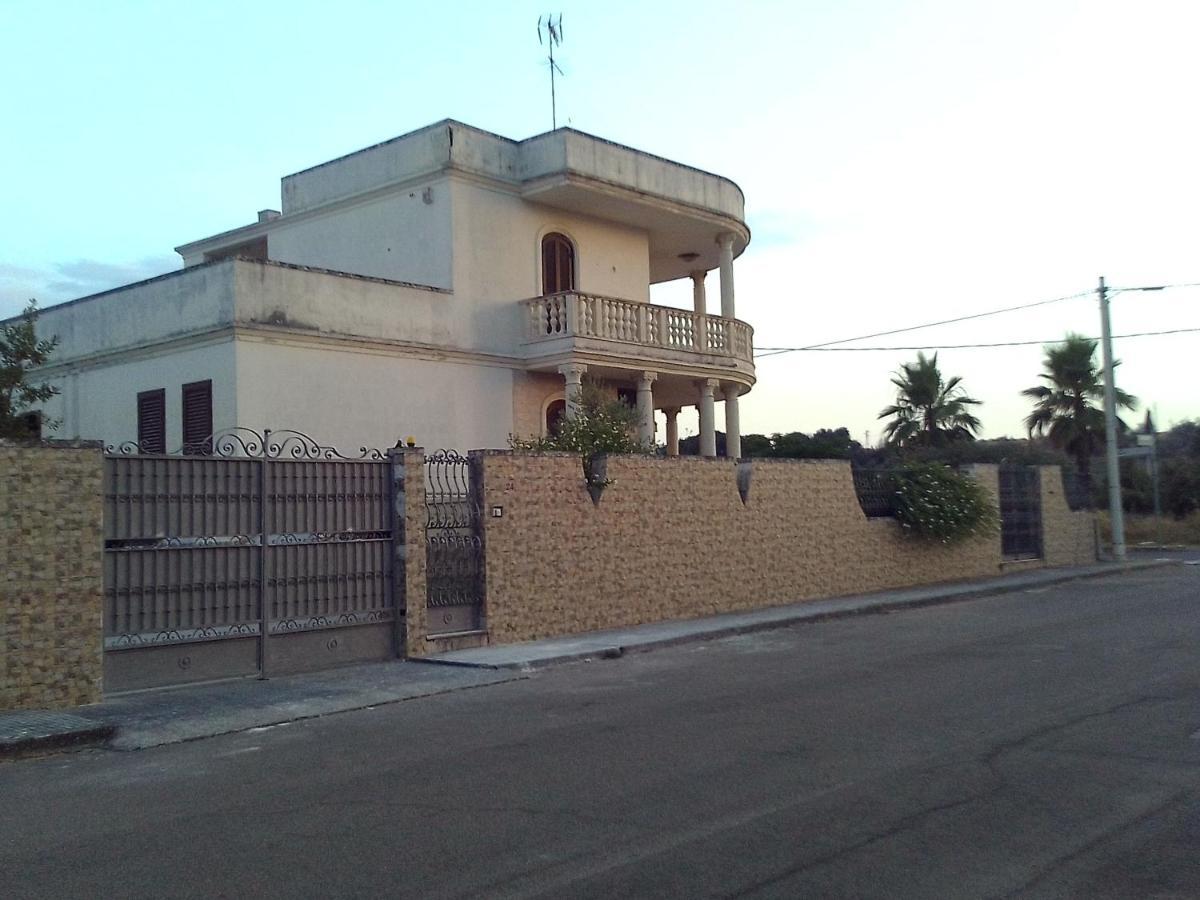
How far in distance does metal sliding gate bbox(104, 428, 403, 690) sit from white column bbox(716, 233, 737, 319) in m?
15.1

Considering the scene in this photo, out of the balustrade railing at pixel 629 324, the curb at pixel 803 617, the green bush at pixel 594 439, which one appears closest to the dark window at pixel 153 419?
the green bush at pixel 594 439

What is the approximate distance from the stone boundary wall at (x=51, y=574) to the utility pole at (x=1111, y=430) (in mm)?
26171

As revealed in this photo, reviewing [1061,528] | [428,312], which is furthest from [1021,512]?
[428,312]

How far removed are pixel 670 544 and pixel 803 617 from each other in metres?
2.35

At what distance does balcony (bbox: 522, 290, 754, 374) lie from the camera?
77.8ft

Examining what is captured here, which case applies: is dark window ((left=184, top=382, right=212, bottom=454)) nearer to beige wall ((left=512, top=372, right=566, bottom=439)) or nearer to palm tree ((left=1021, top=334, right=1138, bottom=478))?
beige wall ((left=512, top=372, right=566, bottom=439))

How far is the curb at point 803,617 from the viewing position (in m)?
13.6

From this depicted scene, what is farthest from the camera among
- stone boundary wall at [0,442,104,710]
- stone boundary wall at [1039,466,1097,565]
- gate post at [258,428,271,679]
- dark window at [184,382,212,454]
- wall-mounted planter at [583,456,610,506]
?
stone boundary wall at [1039,466,1097,565]

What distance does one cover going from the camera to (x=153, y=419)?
21016 millimetres

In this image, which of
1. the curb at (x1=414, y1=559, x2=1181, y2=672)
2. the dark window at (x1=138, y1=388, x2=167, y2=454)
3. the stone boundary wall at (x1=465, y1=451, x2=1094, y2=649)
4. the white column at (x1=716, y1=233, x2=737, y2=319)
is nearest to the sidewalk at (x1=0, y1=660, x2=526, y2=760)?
the curb at (x1=414, y1=559, x2=1181, y2=672)

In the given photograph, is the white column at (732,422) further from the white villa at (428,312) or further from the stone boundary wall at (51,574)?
the stone boundary wall at (51,574)

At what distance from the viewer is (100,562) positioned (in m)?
11.1

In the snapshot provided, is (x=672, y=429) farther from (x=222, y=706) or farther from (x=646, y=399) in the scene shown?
(x=222, y=706)

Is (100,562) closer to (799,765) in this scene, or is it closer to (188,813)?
(188,813)
